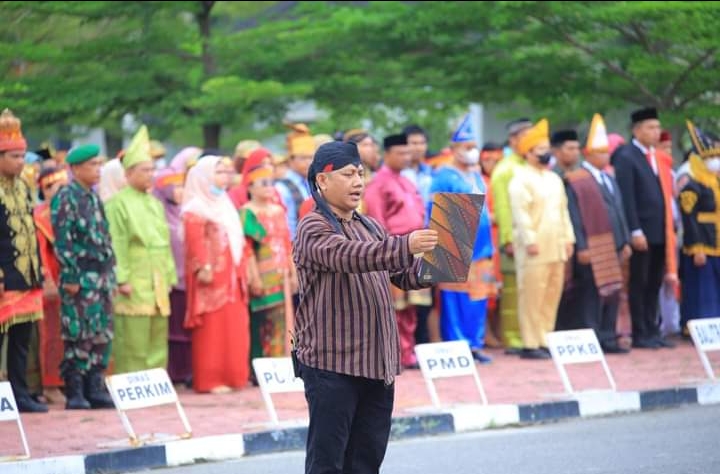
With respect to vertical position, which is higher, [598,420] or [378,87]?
[378,87]

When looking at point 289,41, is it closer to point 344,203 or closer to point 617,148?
point 617,148

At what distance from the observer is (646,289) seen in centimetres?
1563

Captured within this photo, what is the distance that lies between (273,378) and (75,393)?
6.45 feet

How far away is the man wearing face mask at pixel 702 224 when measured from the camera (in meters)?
15.2

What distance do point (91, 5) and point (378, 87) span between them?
4102 mm

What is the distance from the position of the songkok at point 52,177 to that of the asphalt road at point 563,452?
4280mm

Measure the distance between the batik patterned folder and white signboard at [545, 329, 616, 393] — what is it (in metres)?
5.30

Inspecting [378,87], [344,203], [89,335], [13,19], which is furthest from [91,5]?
[344,203]

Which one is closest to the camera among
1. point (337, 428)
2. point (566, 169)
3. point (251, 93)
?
point (337, 428)

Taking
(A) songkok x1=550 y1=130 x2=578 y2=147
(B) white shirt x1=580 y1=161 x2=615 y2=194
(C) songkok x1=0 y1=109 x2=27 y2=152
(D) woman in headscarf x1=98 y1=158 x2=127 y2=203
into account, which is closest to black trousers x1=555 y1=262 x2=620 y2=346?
(B) white shirt x1=580 y1=161 x2=615 y2=194

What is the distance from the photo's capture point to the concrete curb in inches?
374

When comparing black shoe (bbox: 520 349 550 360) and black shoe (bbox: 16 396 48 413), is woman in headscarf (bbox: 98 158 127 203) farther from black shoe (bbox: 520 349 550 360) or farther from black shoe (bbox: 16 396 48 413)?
black shoe (bbox: 520 349 550 360)

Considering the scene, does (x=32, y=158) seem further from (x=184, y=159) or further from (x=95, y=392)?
(x=95, y=392)

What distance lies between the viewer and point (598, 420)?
444 inches
